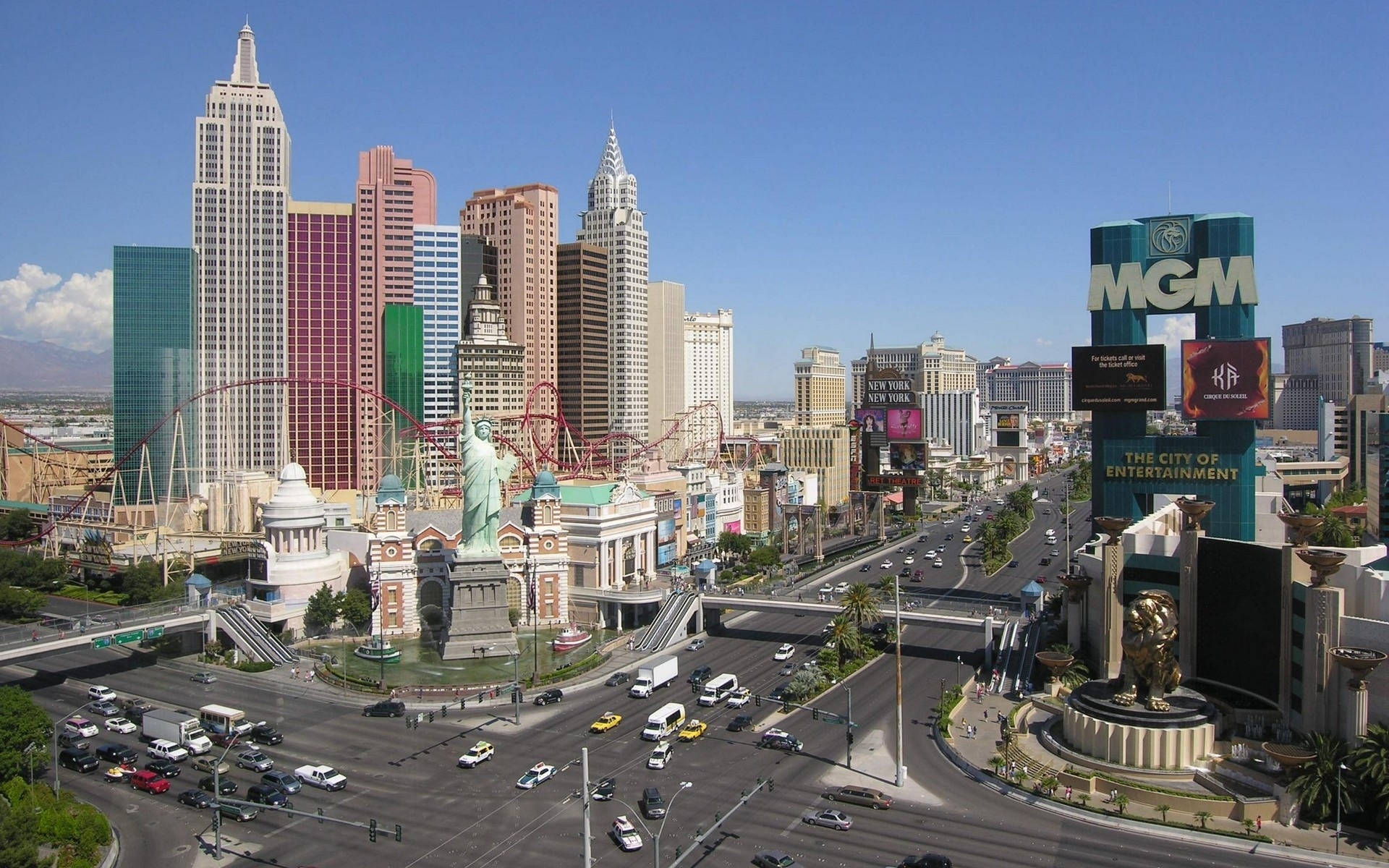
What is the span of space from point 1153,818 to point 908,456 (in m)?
76.6

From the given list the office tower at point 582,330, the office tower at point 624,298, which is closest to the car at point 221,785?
the office tower at point 582,330

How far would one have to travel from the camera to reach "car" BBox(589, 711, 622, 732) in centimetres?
5828

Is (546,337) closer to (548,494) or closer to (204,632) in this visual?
(548,494)

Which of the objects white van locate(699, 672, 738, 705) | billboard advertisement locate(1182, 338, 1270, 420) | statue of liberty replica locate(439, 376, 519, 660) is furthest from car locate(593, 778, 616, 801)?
billboard advertisement locate(1182, 338, 1270, 420)

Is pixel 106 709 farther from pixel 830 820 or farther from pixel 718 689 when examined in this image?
pixel 830 820

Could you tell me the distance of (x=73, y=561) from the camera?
332 ft

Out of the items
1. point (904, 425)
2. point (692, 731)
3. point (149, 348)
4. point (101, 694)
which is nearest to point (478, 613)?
point (101, 694)

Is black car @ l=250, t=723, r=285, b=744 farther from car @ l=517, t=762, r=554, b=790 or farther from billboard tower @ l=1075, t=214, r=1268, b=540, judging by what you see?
billboard tower @ l=1075, t=214, r=1268, b=540

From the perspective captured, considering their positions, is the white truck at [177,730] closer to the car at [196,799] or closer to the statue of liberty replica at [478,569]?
the car at [196,799]

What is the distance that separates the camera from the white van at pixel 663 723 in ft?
186

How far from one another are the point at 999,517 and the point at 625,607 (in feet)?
232

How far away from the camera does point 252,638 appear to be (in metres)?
76.1

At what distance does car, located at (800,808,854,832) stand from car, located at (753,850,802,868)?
3554 mm

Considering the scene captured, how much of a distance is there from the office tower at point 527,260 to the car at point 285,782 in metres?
127
